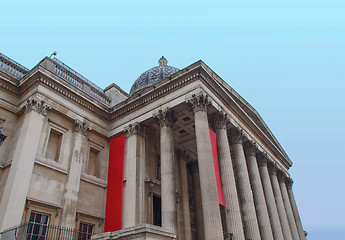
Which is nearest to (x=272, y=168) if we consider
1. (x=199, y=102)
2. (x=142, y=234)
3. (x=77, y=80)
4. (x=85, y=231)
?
(x=199, y=102)

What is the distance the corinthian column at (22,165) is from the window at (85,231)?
3.98 meters

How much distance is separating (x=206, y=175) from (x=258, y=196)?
7930 millimetres

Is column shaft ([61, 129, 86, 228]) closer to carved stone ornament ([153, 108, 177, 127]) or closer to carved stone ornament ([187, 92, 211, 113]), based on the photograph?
carved stone ornament ([153, 108, 177, 127])

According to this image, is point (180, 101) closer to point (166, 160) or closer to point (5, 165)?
point (166, 160)

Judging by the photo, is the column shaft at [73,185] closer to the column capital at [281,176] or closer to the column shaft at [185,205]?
the column shaft at [185,205]

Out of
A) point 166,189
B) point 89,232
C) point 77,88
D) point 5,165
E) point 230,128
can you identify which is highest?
point 77,88

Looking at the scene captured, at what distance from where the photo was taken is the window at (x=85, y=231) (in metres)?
→ 16.2

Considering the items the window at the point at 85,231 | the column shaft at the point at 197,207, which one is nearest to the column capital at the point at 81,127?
the window at the point at 85,231

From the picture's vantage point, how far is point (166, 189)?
15.5 meters

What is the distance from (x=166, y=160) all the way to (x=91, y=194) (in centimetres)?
572

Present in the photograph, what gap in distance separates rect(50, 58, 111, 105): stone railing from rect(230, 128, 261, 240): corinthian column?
10.4 metres

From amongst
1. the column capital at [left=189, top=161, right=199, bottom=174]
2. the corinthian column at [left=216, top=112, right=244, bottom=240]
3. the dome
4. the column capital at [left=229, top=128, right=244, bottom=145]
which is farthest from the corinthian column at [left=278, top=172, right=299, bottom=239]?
the dome

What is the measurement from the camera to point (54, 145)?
17.2 metres

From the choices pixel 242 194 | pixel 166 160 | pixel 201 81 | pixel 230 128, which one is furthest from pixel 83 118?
pixel 242 194
